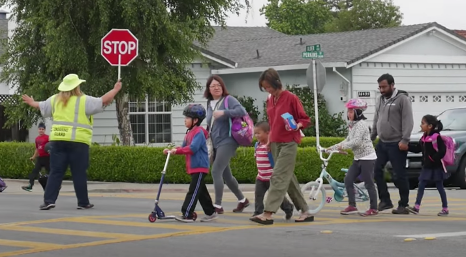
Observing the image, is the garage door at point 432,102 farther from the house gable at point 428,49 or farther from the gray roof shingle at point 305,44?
the gray roof shingle at point 305,44

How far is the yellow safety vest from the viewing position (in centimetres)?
1380

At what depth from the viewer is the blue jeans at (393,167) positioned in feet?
45.5

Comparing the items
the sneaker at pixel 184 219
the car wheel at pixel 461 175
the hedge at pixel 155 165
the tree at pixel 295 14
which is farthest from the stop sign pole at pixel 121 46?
the tree at pixel 295 14

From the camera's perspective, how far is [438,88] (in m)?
32.7

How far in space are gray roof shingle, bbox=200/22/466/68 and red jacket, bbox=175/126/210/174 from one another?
18.3 m

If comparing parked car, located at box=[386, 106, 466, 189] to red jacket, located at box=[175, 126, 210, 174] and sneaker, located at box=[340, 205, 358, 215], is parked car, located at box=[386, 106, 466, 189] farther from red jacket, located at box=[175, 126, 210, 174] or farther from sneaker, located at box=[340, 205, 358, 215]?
red jacket, located at box=[175, 126, 210, 174]

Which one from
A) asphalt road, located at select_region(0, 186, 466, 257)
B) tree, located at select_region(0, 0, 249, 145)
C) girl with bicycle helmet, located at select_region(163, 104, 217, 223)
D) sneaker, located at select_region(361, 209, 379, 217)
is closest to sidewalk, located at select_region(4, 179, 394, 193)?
tree, located at select_region(0, 0, 249, 145)

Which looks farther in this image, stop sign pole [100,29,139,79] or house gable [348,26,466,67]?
house gable [348,26,466,67]

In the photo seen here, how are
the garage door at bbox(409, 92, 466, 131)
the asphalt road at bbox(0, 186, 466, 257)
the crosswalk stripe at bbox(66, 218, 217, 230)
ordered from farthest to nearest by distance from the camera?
the garage door at bbox(409, 92, 466, 131) → the crosswalk stripe at bbox(66, 218, 217, 230) → the asphalt road at bbox(0, 186, 466, 257)

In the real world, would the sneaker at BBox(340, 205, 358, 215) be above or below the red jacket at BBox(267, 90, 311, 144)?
below

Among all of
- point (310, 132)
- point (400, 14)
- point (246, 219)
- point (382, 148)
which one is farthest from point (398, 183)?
point (400, 14)

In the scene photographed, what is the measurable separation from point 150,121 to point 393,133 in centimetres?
1859

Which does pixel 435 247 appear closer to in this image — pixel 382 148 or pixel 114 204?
pixel 382 148

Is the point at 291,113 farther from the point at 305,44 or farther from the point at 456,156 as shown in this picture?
the point at 305,44
